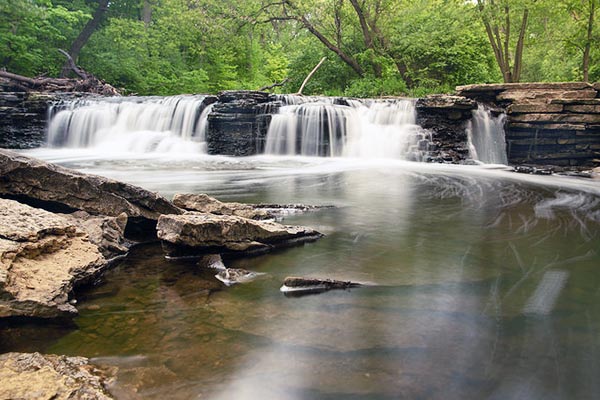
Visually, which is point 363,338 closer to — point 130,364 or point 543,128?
point 130,364

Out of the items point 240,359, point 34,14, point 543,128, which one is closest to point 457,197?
point 240,359

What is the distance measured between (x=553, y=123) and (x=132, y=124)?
46.3 ft

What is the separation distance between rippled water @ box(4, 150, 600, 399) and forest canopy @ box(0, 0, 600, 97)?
14570mm

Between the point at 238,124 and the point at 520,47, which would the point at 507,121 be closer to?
the point at 520,47

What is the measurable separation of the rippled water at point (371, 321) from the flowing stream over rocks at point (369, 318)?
0.01 m

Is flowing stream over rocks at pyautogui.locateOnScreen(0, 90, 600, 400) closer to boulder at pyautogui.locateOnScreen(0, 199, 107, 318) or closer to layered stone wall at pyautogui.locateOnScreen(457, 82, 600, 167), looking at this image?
boulder at pyautogui.locateOnScreen(0, 199, 107, 318)

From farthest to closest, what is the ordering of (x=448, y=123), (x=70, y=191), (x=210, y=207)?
(x=448, y=123) → (x=210, y=207) → (x=70, y=191)

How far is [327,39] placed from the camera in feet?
70.1

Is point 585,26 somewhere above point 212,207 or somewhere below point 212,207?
above

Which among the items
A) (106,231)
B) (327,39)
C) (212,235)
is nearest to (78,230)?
(106,231)

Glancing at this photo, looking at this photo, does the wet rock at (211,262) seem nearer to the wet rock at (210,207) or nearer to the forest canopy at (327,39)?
the wet rock at (210,207)

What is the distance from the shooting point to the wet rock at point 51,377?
70.2 inches

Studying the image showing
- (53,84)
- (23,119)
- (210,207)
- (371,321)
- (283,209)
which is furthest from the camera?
(53,84)

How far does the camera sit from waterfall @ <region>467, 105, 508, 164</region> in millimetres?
13781
